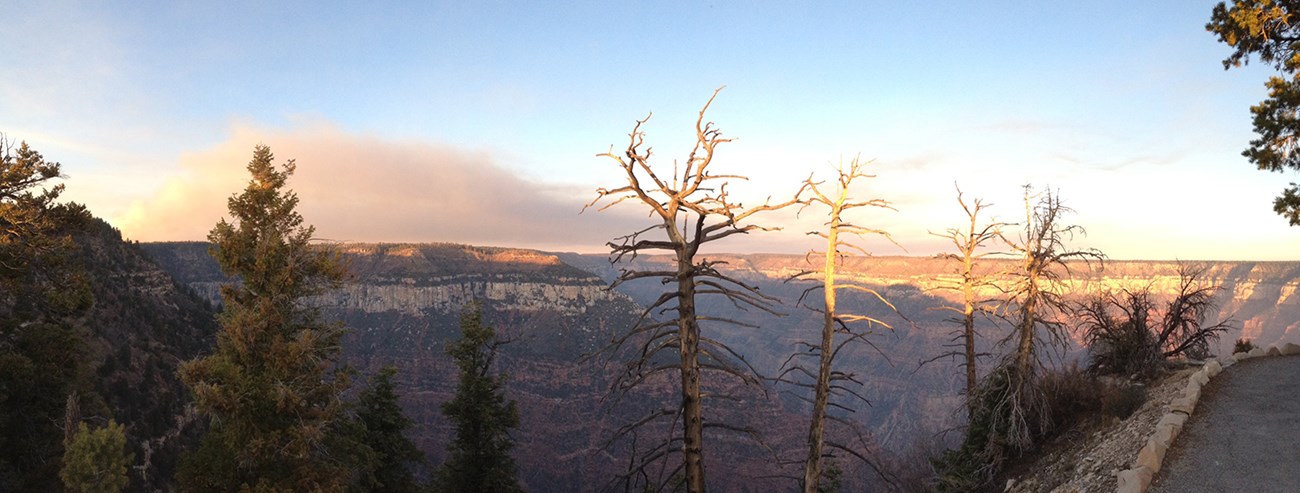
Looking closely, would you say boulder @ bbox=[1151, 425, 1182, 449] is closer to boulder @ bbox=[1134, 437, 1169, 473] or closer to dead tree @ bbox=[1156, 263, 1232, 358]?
boulder @ bbox=[1134, 437, 1169, 473]

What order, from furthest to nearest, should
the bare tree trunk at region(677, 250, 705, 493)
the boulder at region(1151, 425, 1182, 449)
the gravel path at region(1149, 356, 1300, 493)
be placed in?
1. the boulder at region(1151, 425, 1182, 449)
2. the gravel path at region(1149, 356, 1300, 493)
3. the bare tree trunk at region(677, 250, 705, 493)

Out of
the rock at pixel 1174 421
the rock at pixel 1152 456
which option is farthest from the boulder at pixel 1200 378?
the rock at pixel 1152 456

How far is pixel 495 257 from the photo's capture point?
160 m

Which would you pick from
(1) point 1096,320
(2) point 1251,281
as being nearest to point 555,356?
(1) point 1096,320

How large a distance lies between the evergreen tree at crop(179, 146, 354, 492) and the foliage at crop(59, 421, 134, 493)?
29.9ft

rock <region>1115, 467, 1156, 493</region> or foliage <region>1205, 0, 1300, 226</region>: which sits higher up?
foliage <region>1205, 0, 1300, 226</region>

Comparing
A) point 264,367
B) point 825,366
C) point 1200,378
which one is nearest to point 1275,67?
point 1200,378

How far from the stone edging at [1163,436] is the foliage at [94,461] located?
26.6 metres

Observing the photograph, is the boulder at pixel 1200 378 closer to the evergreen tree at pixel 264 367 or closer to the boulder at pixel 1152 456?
the boulder at pixel 1152 456

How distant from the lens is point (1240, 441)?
11.8 meters

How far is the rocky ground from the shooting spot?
1220 cm

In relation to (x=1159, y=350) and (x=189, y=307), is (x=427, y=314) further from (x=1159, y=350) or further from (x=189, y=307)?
(x=1159, y=350)

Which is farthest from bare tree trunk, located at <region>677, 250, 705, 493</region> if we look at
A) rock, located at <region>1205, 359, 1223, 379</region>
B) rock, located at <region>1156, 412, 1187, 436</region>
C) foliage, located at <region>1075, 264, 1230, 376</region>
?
foliage, located at <region>1075, 264, 1230, 376</region>

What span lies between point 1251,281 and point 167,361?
26602 cm
